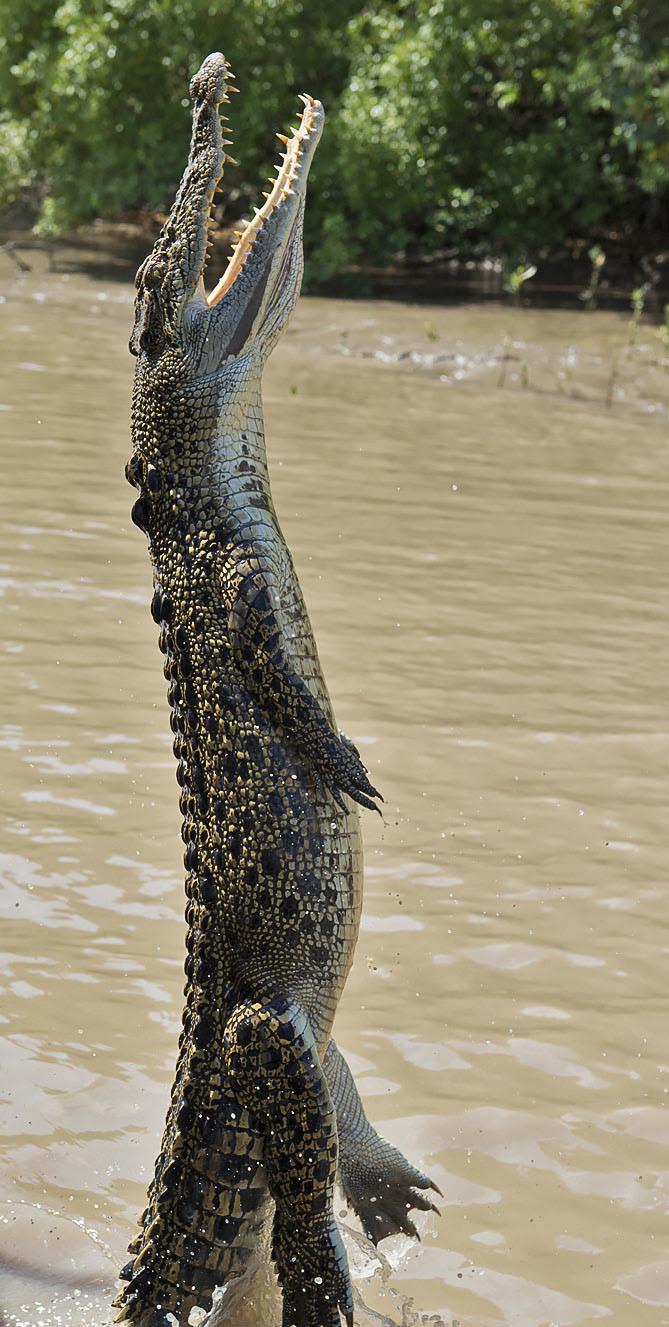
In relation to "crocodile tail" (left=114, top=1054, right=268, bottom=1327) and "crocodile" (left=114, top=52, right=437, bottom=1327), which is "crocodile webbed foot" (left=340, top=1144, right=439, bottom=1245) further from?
"crocodile tail" (left=114, top=1054, right=268, bottom=1327)

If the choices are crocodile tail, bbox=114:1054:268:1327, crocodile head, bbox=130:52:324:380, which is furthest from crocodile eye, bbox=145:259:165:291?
crocodile tail, bbox=114:1054:268:1327

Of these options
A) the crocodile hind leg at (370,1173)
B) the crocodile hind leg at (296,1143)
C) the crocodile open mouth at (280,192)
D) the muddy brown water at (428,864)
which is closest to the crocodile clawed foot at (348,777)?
the crocodile hind leg at (296,1143)

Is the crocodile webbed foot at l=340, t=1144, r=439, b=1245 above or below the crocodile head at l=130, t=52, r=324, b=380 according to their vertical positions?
below

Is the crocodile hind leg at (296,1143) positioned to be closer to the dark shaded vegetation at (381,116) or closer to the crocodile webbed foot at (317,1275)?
the crocodile webbed foot at (317,1275)

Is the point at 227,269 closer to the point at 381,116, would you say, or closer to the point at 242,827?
the point at 242,827

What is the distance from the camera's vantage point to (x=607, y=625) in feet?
22.8

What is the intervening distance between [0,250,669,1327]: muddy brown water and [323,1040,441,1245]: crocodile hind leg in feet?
0.37

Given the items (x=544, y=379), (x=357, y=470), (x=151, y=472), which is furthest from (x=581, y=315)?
(x=151, y=472)

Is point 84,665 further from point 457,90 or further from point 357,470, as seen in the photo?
point 457,90

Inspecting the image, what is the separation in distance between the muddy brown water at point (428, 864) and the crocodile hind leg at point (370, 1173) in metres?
0.11

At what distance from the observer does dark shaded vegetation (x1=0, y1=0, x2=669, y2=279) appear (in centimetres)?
1495

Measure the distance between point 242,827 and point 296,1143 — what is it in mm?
634

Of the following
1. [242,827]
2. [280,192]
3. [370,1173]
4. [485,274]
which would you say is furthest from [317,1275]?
[485,274]

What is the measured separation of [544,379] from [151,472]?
9.88 meters
